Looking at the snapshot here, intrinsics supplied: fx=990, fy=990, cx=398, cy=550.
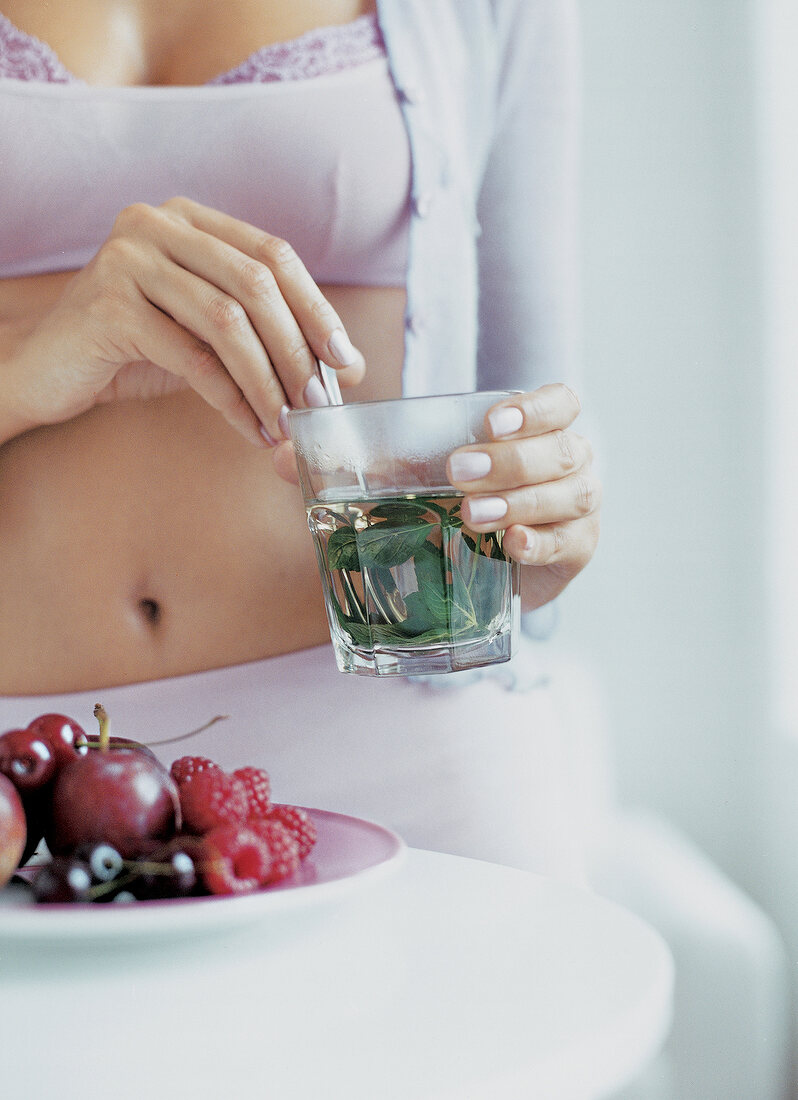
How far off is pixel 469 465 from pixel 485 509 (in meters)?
0.03

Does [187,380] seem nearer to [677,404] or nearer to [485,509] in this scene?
[485,509]

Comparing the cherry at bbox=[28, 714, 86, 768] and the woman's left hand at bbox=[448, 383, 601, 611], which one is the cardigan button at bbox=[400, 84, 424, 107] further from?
the cherry at bbox=[28, 714, 86, 768]

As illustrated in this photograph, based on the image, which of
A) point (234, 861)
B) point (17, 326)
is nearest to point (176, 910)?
point (234, 861)

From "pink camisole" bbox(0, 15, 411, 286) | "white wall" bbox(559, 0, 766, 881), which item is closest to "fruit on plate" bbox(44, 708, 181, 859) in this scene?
"pink camisole" bbox(0, 15, 411, 286)

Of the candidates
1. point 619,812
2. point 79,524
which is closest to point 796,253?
point 619,812

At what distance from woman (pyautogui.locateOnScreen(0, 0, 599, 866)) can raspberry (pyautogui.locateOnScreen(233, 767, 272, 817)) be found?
33 centimetres

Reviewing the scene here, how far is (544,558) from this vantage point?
0.66 metres

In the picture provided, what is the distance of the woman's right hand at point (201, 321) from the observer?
26.6 inches

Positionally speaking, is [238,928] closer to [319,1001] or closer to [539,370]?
[319,1001]

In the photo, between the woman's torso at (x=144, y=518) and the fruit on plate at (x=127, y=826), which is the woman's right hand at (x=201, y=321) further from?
the fruit on plate at (x=127, y=826)

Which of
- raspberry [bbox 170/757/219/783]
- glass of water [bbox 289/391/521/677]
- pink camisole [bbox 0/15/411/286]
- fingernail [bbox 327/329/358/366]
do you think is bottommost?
raspberry [bbox 170/757/219/783]

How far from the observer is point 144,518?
0.86 metres

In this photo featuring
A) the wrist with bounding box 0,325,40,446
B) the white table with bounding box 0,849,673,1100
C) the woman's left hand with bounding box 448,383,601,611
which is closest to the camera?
the white table with bounding box 0,849,673,1100

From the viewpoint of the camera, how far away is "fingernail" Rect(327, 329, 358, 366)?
26.7 inches
